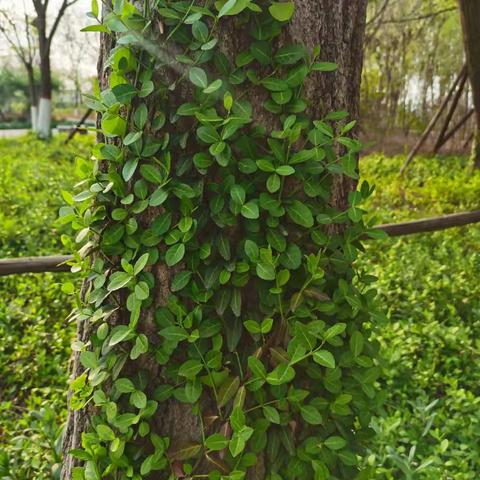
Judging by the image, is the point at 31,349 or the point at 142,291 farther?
the point at 31,349

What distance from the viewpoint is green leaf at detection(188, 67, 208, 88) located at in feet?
3.90

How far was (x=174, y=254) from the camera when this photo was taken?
1258mm

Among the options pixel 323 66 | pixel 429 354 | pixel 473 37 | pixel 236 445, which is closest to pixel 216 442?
pixel 236 445

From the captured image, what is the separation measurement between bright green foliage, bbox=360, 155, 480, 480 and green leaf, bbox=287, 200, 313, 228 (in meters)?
0.47

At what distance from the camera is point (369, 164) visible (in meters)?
9.79

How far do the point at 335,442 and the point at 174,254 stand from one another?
0.63 m

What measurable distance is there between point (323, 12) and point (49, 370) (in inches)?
92.2

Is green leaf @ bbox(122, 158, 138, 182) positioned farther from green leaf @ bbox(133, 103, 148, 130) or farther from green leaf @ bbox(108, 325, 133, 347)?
green leaf @ bbox(108, 325, 133, 347)

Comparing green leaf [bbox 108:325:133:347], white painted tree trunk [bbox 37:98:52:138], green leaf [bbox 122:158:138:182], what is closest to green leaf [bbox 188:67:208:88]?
green leaf [bbox 122:158:138:182]

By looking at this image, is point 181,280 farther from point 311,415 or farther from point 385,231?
point 385,231

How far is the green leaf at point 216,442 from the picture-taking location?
1.28m

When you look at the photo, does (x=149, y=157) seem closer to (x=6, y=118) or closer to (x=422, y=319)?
(x=422, y=319)

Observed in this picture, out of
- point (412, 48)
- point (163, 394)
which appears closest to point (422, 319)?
point (163, 394)

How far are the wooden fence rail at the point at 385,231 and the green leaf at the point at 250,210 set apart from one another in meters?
0.73
